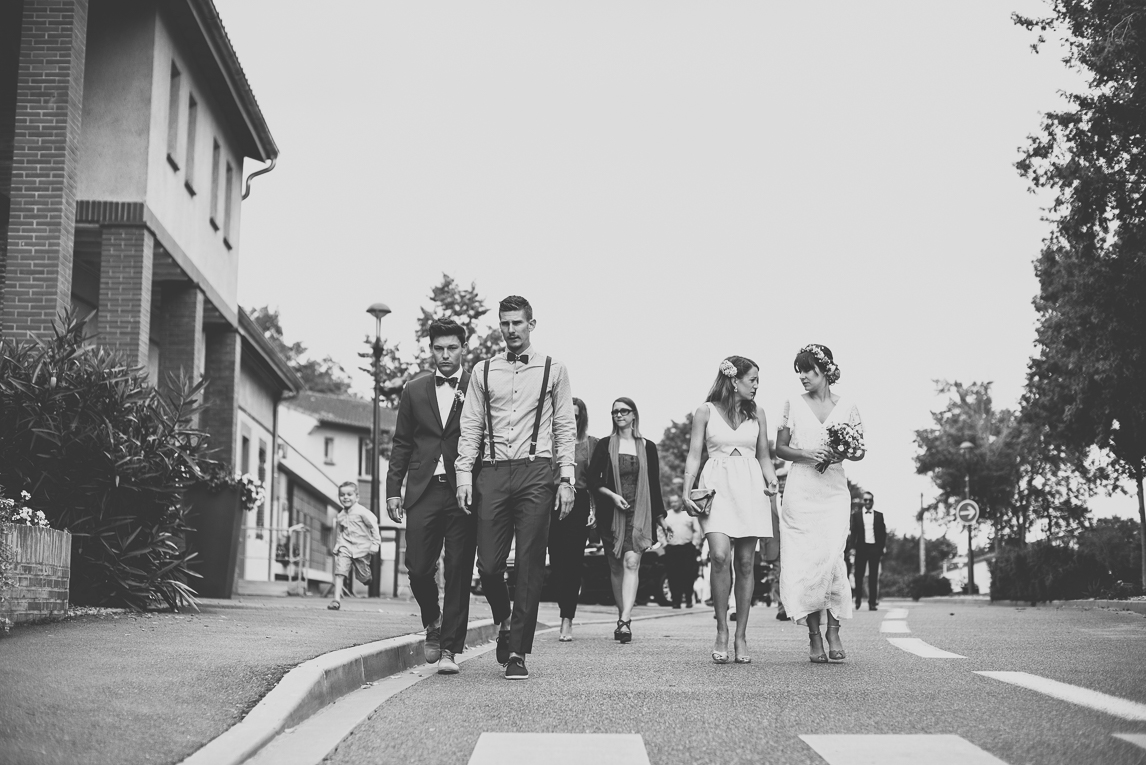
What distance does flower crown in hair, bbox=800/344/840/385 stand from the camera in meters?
9.83

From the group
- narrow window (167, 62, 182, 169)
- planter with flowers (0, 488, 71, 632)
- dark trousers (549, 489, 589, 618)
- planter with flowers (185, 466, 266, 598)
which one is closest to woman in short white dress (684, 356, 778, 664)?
dark trousers (549, 489, 589, 618)

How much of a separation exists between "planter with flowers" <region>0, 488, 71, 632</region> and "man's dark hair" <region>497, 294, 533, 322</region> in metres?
3.36

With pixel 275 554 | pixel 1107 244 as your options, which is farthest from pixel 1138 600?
pixel 275 554

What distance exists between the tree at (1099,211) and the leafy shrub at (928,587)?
2001 cm

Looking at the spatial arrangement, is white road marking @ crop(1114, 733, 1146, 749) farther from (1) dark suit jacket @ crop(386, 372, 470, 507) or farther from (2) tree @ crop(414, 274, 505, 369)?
(2) tree @ crop(414, 274, 505, 369)

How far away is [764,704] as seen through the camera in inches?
275

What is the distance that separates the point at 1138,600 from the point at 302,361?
8304cm

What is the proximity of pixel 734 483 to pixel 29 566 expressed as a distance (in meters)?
4.65

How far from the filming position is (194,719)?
5.82 metres

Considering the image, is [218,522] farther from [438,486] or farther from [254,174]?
[254,174]

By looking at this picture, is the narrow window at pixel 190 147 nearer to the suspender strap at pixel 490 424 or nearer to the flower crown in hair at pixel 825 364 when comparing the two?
the flower crown in hair at pixel 825 364

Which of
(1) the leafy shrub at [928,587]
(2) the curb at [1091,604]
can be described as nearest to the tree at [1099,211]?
(2) the curb at [1091,604]

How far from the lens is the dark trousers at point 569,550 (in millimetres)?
12625

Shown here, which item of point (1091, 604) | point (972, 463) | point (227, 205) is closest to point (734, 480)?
point (1091, 604)
